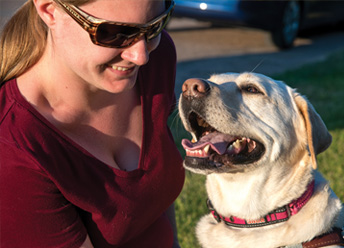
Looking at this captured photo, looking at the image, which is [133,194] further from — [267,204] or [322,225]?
[322,225]

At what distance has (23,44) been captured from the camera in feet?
8.17

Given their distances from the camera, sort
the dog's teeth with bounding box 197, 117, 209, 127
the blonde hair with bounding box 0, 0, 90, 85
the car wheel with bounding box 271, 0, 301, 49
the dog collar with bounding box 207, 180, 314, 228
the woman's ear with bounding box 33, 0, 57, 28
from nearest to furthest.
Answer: the woman's ear with bounding box 33, 0, 57, 28 < the blonde hair with bounding box 0, 0, 90, 85 < the dog collar with bounding box 207, 180, 314, 228 < the dog's teeth with bounding box 197, 117, 209, 127 < the car wheel with bounding box 271, 0, 301, 49

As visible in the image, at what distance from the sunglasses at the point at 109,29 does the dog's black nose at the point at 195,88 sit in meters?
0.51

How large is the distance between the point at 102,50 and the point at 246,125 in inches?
38.0

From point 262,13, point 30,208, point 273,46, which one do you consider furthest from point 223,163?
point 273,46

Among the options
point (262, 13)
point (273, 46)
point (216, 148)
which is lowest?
point (273, 46)

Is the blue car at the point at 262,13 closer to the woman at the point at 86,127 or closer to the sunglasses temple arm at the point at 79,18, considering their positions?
the woman at the point at 86,127

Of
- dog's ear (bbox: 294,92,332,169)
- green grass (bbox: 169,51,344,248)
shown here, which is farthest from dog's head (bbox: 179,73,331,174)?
green grass (bbox: 169,51,344,248)

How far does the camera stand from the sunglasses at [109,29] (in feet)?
7.01

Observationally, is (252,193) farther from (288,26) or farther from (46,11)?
(288,26)

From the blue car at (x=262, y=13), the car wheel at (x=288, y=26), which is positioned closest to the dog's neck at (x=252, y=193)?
→ the blue car at (x=262, y=13)

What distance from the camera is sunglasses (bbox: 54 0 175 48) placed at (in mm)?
2137

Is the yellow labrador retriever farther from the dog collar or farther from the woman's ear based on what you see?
the woman's ear

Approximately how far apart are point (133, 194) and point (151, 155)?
0.77ft
